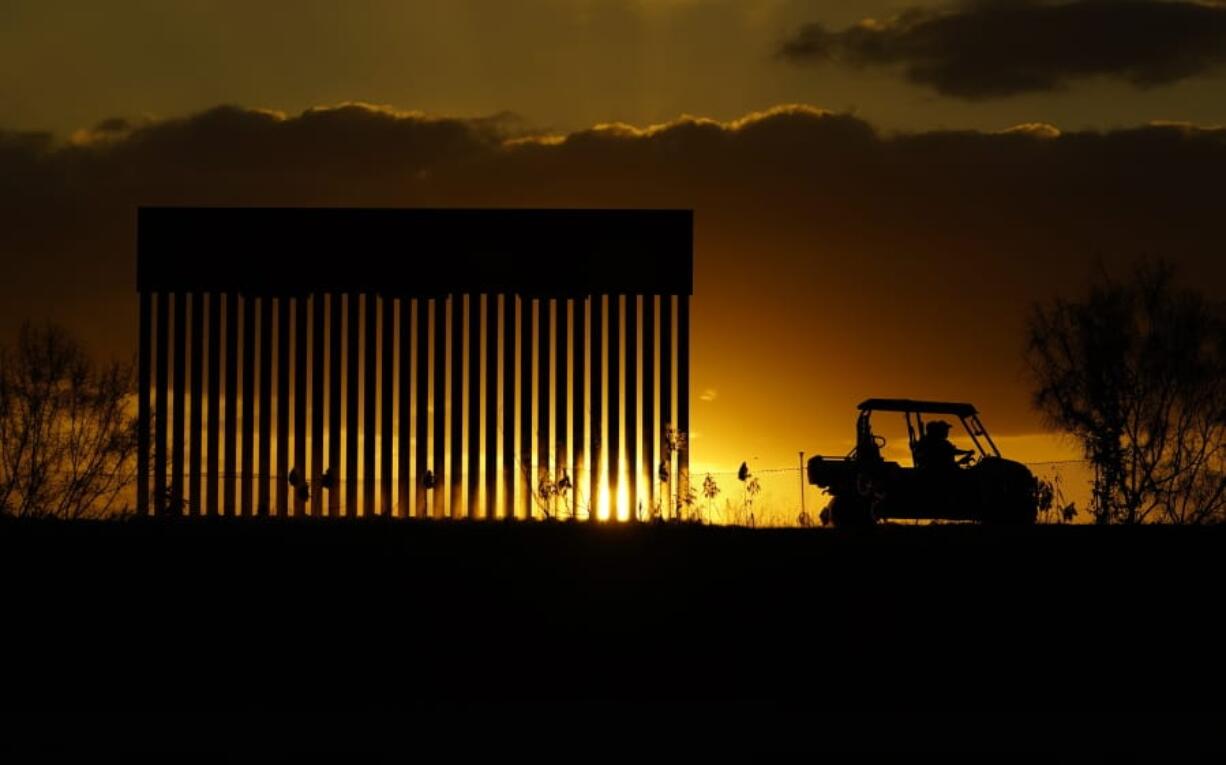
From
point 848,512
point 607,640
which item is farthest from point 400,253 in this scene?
point 607,640

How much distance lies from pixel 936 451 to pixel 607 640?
937 cm

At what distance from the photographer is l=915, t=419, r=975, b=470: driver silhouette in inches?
913

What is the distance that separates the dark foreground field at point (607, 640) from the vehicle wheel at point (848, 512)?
16.6ft

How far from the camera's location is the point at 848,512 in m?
23.6

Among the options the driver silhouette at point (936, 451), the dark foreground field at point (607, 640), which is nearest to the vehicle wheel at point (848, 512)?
the driver silhouette at point (936, 451)

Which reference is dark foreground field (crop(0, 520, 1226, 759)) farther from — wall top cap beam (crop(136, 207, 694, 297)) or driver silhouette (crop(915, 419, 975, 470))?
wall top cap beam (crop(136, 207, 694, 297))

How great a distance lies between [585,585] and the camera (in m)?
16.2

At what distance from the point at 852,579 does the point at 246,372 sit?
1568 cm

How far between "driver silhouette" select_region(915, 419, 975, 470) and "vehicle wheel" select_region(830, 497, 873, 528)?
37.8 inches

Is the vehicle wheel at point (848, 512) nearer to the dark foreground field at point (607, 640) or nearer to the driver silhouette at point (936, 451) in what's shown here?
the driver silhouette at point (936, 451)

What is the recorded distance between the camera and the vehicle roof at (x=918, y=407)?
23.1 m

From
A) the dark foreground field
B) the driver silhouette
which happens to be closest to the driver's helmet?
the driver silhouette

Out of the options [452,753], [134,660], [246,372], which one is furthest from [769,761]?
[246,372]

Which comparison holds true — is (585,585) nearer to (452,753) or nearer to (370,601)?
(370,601)
